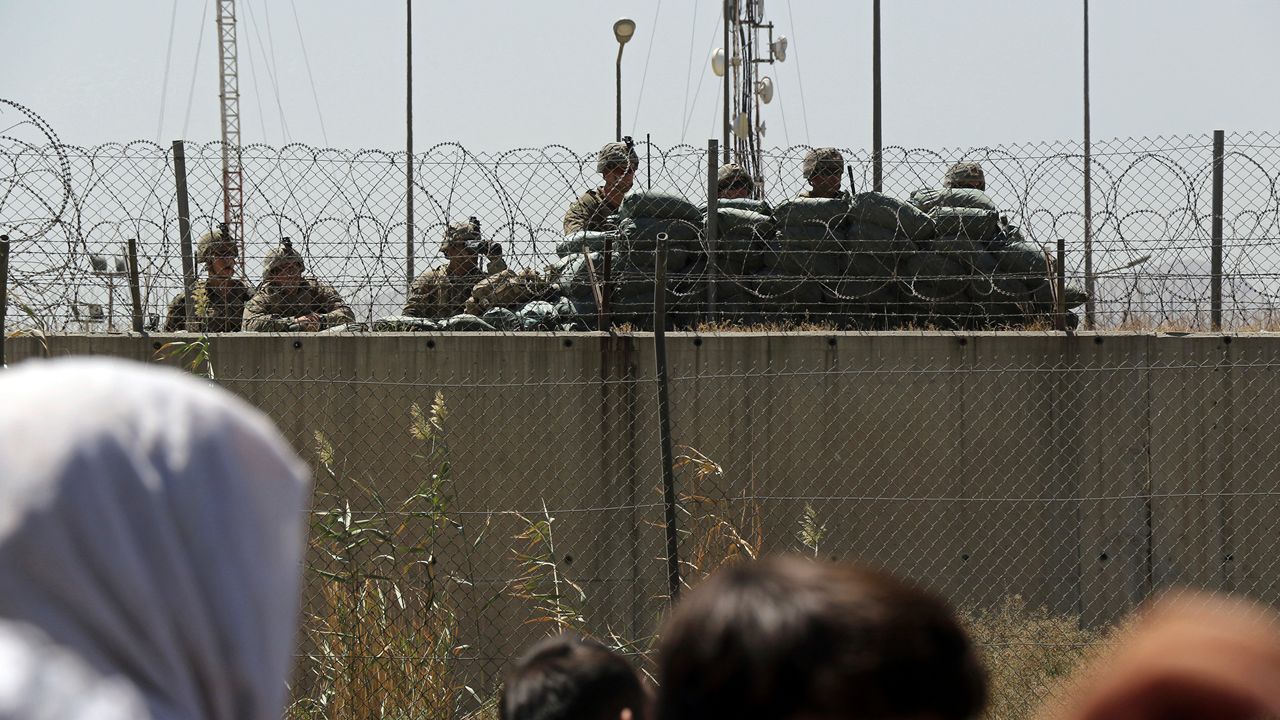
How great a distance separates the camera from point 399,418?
6.47 meters

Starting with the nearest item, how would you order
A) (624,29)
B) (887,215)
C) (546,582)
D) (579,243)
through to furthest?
(546,582)
(579,243)
(887,215)
(624,29)

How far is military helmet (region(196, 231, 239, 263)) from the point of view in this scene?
667 centimetres

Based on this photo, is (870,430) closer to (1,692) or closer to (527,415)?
(527,415)

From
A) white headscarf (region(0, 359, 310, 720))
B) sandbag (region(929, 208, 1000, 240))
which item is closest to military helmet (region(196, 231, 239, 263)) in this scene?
sandbag (region(929, 208, 1000, 240))

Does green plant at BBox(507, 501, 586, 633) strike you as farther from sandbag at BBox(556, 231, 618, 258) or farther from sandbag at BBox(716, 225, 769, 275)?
sandbag at BBox(716, 225, 769, 275)

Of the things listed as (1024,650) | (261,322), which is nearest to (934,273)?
(1024,650)

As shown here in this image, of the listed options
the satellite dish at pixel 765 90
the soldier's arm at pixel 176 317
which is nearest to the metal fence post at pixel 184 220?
the soldier's arm at pixel 176 317

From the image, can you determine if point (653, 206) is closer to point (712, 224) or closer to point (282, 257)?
point (712, 224)

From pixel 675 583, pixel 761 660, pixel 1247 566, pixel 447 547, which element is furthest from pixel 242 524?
pixel 1247 566

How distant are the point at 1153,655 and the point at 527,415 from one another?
561 cm

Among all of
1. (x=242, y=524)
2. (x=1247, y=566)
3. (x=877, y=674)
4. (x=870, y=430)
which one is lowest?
(x=1247, y=566)

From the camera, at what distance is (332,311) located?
7.53m

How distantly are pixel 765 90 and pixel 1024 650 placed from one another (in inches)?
479

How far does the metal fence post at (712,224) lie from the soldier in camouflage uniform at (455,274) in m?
1.17
